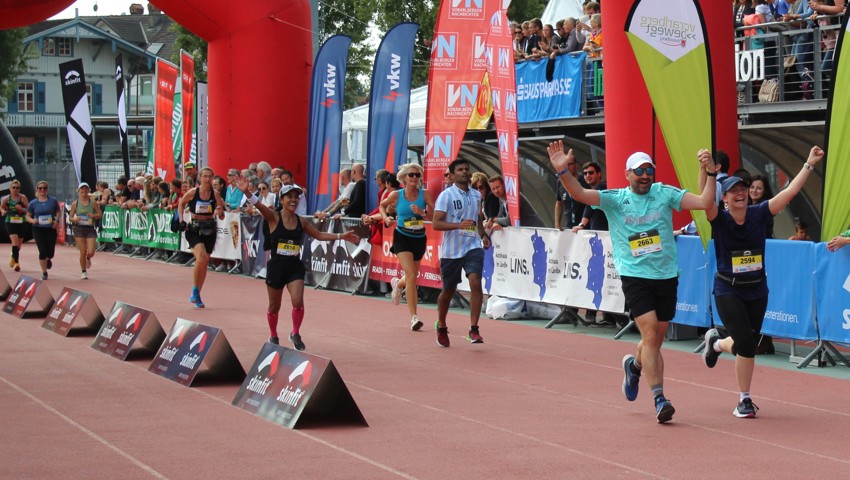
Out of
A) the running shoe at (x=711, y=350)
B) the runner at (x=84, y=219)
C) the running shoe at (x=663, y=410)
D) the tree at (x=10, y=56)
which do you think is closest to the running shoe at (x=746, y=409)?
the running shoe at (x=663, y=410)

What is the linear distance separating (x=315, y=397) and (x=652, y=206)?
2773 mm

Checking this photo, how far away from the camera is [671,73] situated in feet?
43.7

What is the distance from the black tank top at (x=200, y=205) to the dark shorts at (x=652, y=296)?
980cm

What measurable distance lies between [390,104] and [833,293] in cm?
1005

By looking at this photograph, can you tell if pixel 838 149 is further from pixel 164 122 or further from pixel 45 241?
pixel 164 122

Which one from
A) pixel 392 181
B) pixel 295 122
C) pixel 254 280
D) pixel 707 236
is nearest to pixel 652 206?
pixel 707 236

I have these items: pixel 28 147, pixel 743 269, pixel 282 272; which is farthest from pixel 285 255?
pixel 28 147

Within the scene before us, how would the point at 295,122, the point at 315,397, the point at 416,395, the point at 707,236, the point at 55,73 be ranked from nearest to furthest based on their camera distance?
the point at 315,397 < the point at 416,395 < the point at 707,236 < the point at 295,122 < the point at 55,73

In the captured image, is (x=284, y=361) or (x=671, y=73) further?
(x=671, y=73)

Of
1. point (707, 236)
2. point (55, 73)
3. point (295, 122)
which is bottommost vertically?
point (707, 236)

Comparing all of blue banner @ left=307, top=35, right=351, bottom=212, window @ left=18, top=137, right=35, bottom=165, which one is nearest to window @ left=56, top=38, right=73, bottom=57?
window @ left=18, top=137, right=35, bottom=165

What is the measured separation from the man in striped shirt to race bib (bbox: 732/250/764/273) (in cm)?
437

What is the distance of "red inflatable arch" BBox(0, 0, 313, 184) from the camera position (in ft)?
78.2

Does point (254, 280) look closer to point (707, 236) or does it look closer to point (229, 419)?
point (707, 236)
